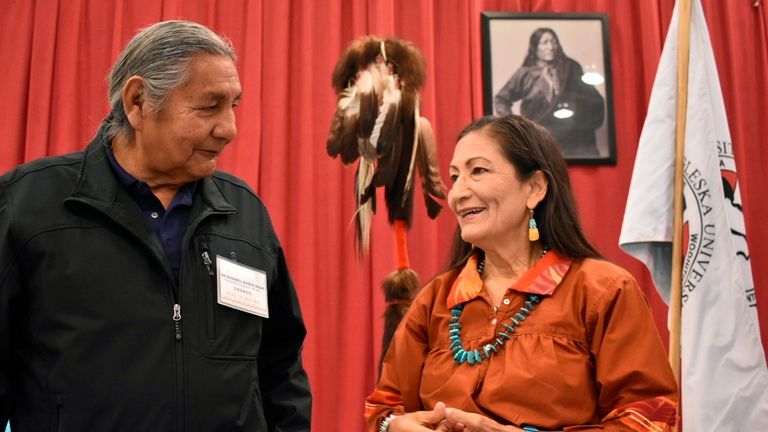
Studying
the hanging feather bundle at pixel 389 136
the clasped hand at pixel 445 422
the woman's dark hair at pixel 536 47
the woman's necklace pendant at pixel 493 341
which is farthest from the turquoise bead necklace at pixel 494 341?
the woman's dark hair at pixel 536 47

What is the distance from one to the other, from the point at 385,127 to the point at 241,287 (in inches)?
68.1

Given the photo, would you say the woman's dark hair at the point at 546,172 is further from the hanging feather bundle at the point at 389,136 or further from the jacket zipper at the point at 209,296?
the hanging feather bundle at the point at 389,136

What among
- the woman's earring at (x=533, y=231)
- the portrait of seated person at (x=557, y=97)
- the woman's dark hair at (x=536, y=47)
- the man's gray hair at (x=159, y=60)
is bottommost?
the woman's earring at (x=533, y=231)

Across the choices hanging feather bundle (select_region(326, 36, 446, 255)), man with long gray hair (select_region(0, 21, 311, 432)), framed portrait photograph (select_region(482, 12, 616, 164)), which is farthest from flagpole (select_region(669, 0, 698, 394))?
man with long gray hair (select_region(0, 21, 311, 432))

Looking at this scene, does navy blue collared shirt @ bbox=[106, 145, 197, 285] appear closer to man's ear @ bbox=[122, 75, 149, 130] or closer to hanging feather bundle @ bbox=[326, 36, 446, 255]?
man's ear @ bbox=[122, 75, 149, 130]

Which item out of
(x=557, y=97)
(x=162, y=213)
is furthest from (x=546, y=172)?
Answer: (x=557, y=97)

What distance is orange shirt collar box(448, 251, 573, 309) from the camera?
1905 mm

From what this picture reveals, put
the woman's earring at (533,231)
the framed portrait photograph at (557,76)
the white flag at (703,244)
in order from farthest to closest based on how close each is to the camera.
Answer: the framed portrait photograph at (557,76), the white flag at (703,244), the woman's earring at (533,231)

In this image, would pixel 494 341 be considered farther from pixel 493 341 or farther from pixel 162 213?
pixel 162 213

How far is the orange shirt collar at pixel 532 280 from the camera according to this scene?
1.91 meters

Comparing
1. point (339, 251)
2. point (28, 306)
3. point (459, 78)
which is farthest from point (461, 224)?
point (459, 78)

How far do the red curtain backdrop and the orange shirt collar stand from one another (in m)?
1.48

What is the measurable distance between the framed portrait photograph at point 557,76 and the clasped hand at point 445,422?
2100 millimetres

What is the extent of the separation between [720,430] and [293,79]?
233 cm
